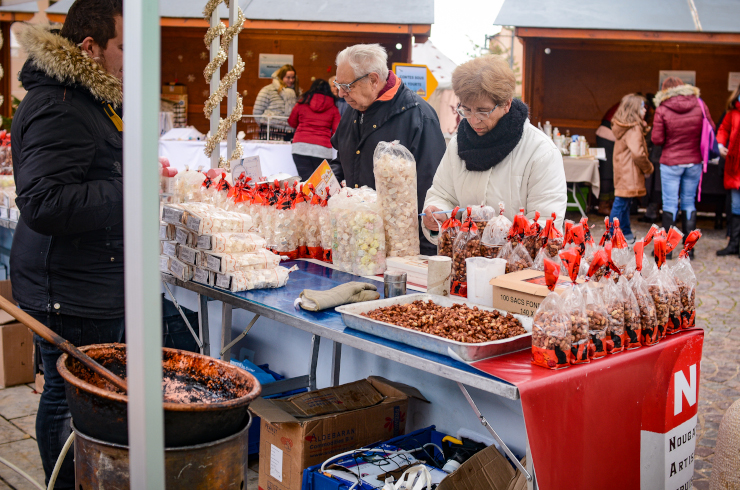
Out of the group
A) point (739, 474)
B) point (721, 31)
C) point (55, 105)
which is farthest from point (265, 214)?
point (721, 31)

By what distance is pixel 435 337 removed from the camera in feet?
6.45

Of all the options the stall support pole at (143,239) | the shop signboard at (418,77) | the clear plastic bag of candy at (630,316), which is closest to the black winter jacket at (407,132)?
the clear plastic bag of candy at (630,316)

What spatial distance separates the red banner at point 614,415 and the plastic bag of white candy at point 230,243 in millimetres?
1239

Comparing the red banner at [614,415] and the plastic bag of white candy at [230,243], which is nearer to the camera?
the red banner at [614,415]

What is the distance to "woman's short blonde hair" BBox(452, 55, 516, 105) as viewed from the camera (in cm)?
288

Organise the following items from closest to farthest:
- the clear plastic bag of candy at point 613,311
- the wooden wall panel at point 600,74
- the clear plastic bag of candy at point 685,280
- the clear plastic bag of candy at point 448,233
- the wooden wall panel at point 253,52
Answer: the clear plastic bag of candy at point 613,311 < the clear plastic bag of candy at point 685,280 < the clear plastic bag of candy at point 448,233 < the wooden wall panel at point 600,74 < the wooden wall panel at point 253,52

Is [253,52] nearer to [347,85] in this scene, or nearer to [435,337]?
[347,85]

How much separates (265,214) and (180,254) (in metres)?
0.48

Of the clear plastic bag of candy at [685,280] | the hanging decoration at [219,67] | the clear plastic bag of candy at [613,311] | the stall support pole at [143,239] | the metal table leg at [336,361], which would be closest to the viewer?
the stall support pole at [143,239]

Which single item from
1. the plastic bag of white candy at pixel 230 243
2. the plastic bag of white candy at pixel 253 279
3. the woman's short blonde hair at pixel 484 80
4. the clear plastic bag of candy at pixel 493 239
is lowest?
the plastic bag of white candy at pixel 253 279

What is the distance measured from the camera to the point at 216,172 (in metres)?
3.64

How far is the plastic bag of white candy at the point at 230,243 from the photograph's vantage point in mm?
2744

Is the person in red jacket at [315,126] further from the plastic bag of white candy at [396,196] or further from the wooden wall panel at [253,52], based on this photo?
the wooden wall panel at [253,52]

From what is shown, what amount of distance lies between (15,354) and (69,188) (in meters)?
2.54
